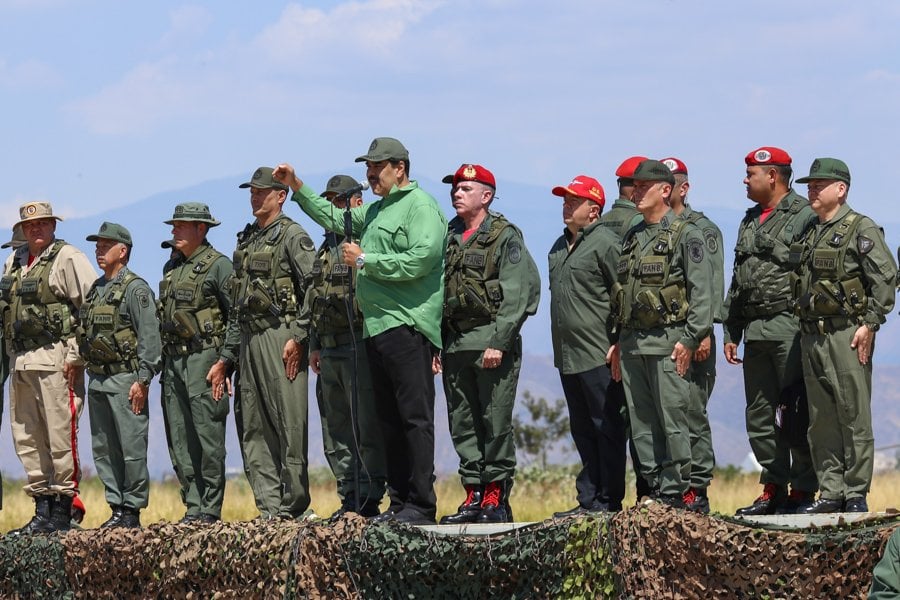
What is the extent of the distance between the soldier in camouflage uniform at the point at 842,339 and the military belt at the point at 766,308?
0.41m

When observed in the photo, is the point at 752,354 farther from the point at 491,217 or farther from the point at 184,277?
the point at 184,277


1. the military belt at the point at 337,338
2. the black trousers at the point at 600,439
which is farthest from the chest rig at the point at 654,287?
the military belt at the point at 337,338

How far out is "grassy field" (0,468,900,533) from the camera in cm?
1491

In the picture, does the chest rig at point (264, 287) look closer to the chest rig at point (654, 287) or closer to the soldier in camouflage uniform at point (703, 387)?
the chest rig at point (654, 287)

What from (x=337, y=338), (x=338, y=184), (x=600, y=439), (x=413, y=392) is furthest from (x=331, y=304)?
(x=600, y=439)

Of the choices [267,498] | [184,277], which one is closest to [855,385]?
[267,498]

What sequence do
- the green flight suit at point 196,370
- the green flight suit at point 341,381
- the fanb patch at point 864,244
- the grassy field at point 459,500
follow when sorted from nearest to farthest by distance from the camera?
the fanb patch at point 864,244
the green flight suit at point 341,381
the green flight suit at point 196,370
the grassy field at point 459,500

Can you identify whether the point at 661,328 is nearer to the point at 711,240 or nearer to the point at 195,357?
the point at 711,240

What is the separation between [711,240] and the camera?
9.45m

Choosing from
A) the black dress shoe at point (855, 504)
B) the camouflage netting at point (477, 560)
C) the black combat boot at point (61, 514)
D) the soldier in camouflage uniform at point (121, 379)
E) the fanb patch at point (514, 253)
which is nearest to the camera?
the camouflage netting at point (477, 560)

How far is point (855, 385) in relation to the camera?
9.07m

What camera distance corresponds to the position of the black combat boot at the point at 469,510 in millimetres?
9750

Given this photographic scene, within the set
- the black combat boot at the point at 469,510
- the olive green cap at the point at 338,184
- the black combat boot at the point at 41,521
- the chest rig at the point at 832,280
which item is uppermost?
the olive green cap at the point at 338,184

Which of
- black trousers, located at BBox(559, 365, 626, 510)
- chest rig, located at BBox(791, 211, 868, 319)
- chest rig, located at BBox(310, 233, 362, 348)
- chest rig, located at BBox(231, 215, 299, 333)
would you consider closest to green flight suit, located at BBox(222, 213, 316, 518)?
chest rig, located at BBox(231, 215, 299, 333)
